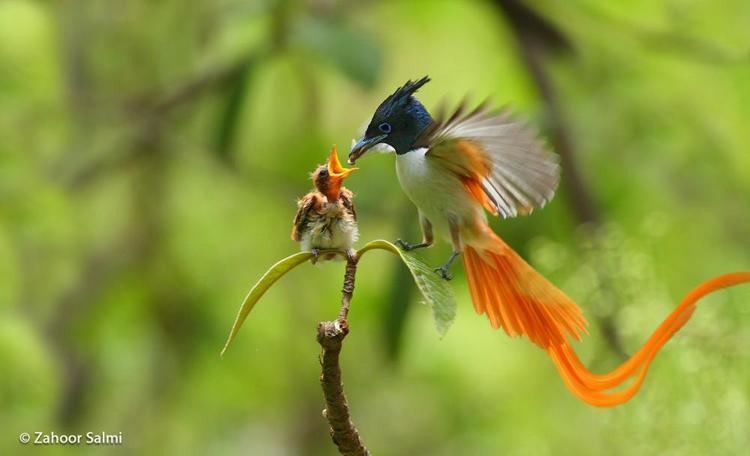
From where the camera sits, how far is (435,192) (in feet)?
2.90

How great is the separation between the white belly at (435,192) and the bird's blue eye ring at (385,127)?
2cm

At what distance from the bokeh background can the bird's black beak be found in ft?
3.07

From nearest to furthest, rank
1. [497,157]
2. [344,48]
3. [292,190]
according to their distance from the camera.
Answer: [497,157]
[344,48]
[292,190]

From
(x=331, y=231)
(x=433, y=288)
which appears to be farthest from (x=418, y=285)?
(x=331, y=231)

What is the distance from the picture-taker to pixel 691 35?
2.14 meters

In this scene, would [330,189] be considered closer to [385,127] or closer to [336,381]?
[385,127]

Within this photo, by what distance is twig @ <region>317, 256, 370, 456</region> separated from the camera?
73 centimetres

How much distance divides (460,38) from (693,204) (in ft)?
1.75

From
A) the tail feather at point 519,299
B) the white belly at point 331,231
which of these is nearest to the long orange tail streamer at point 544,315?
the tail feather at point 519,299

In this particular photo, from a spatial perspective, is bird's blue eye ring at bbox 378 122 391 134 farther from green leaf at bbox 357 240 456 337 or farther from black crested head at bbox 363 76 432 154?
green leaf at bbox 357 240 456 337

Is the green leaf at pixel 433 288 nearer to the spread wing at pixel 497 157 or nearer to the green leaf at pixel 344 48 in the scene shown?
the spread wing at pixel 497 157

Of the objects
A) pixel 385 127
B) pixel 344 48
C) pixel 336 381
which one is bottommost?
pixel 336 381

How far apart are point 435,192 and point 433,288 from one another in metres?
0.14

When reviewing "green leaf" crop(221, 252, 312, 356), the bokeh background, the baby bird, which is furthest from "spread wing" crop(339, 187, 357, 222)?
the bokeh background
